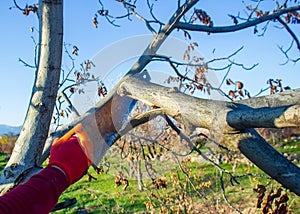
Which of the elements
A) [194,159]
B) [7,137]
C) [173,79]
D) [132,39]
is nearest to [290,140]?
[194,159]

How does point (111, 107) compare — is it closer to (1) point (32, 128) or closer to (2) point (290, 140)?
(1) point (32, 128)

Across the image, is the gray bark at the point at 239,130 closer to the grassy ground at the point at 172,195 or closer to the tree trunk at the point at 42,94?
the tree trunk at the point at 42,94

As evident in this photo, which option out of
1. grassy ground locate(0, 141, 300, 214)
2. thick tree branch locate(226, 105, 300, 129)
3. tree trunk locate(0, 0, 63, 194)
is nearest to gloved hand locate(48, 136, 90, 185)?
tree trunk locate(0, 0, 63, 194)

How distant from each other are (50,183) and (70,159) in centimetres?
17

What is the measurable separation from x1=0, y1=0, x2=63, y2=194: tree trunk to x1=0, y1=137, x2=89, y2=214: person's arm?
31 cm

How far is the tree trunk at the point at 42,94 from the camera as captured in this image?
1.42 meters

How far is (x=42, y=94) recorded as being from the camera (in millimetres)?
1517

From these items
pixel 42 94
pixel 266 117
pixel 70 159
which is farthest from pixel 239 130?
pixel 42 94

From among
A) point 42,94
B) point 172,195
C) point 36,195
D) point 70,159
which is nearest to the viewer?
point 36,195

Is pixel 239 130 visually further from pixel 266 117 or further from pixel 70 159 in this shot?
pixel 70 159

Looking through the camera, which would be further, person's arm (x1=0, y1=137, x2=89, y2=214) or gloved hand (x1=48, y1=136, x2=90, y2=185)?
gloved hand (x1=48, y1=136, x2=90, y2=185)

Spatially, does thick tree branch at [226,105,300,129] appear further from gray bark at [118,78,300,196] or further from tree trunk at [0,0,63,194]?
tree trunk at [0,0,63,194]

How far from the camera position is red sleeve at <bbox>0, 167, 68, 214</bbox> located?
0.80 metres

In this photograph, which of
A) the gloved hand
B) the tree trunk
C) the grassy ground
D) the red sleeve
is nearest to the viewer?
the red sleeve
